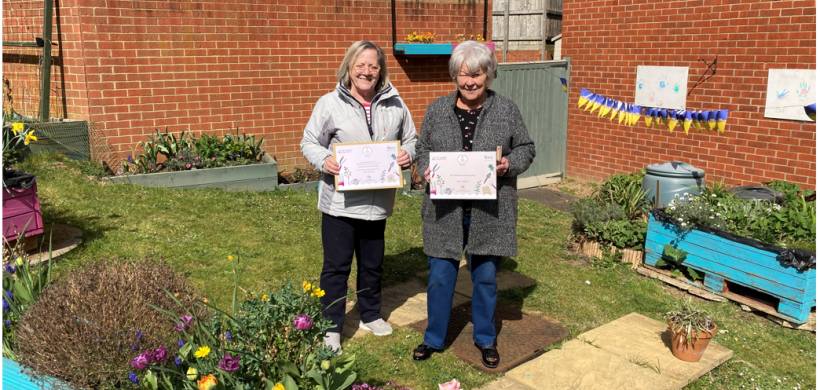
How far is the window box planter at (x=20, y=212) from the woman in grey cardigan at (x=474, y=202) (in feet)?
9.88

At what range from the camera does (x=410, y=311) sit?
4.63m

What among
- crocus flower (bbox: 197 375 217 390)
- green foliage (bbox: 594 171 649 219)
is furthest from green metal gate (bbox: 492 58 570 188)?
crocus flower (bbox: 197 375 217 390)

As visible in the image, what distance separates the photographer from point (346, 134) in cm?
381

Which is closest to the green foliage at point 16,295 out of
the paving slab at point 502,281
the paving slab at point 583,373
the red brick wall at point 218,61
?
the paving slab at point 583,373

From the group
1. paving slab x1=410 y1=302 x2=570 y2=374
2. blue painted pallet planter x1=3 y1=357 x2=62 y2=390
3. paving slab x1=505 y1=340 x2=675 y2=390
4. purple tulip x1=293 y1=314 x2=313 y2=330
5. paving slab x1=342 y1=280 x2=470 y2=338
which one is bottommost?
paving slab x1=505 y1=340 x2=675 y2=390

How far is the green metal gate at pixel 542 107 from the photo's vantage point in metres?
9.60

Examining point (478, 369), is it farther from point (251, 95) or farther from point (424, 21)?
point (424, 21)

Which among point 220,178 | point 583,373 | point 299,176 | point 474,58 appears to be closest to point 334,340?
point 583,373

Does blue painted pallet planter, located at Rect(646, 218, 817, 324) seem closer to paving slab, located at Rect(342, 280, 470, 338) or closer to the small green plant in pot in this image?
the small green plant in pot

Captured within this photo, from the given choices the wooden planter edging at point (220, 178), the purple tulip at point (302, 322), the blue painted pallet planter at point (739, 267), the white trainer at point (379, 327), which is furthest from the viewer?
the wooden planter edging at point (220, 178)

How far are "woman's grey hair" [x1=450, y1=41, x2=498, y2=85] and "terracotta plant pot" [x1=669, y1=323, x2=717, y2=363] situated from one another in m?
1.85

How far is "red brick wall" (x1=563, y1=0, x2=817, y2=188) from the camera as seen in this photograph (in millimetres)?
7453

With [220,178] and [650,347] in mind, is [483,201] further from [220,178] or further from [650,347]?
[220,178]

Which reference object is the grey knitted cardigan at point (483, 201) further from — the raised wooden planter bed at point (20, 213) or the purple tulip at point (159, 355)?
the raised wooden planter bed at point (20, 213)
